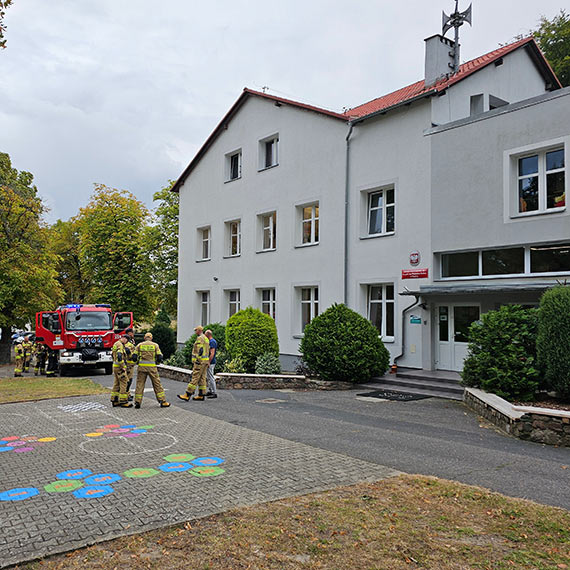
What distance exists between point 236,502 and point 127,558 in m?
1.55

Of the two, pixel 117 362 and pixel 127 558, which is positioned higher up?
pixel 117 362

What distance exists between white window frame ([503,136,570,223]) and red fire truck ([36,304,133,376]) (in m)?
15.1

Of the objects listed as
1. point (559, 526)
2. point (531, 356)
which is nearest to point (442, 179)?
point (531, 356)

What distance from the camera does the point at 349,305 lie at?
19156 millimetres

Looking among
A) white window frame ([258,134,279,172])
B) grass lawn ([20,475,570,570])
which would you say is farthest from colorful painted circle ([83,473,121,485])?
white window frame ([258,134,279,172])

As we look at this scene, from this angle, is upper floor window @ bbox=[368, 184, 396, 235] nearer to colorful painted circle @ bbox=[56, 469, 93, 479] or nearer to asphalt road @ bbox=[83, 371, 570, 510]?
asphalt road @ bbox=[83, 371, 570, 510]

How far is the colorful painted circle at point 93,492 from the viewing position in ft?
19.5

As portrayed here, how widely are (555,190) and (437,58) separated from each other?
710cm

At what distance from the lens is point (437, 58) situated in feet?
61.6

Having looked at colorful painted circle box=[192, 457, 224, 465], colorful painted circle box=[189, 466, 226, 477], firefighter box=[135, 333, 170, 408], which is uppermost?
firefighter box=[135, 333, 170, 408]

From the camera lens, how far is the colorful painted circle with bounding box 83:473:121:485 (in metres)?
6.51

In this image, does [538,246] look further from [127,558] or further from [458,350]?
[127,558]

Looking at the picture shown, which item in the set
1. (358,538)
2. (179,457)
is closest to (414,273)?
(179,457)

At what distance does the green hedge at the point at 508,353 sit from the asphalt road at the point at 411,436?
0.88 m
